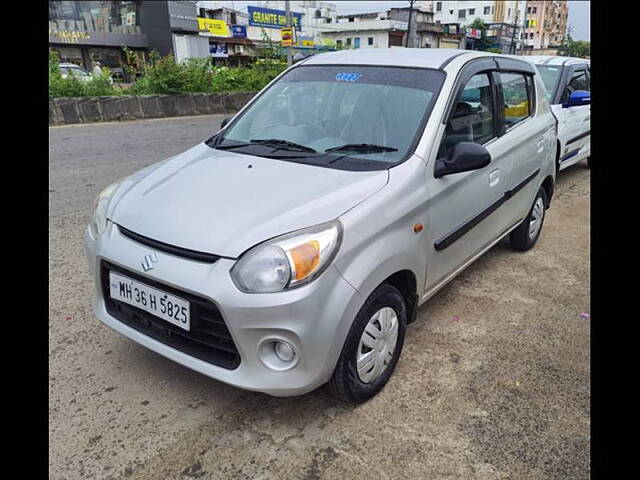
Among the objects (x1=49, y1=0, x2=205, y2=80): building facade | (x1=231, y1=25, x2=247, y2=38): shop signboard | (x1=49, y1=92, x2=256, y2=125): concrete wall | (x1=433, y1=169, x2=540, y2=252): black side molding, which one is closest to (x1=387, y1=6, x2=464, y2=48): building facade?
(x1=231, y1=25, x2=247, y2=38): shop signboard

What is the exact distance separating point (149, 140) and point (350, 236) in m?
8.91

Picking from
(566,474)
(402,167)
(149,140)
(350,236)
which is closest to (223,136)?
(402,167)

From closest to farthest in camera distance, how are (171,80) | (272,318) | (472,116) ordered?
(272,318)
(472,116)
(171,80)

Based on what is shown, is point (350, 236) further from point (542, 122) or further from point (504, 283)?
point (542, 122)

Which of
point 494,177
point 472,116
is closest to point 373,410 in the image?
point 494,177

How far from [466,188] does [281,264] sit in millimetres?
1491

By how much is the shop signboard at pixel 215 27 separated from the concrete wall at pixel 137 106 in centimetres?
3214

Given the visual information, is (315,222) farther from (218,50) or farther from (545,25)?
(545,25)

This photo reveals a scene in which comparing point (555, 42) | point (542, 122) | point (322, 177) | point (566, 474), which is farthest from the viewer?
point (555, 42)

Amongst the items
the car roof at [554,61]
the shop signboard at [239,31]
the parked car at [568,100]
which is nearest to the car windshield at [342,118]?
the parked car at [568,100]

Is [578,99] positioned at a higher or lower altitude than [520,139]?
higher

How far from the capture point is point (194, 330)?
84.4 inches

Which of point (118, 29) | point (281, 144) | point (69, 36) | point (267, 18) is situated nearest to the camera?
point (281, 144)

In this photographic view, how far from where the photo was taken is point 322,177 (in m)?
2.48
